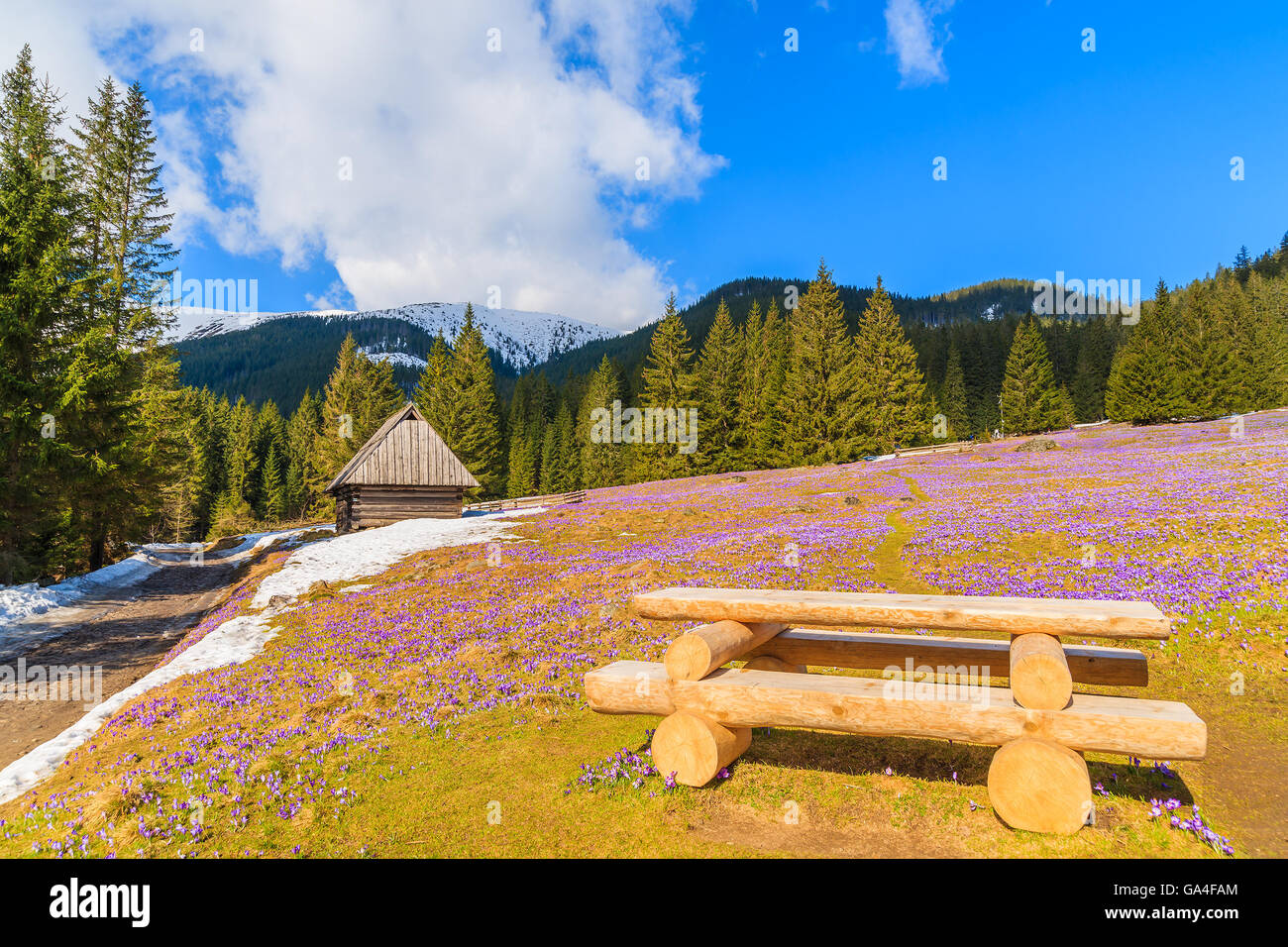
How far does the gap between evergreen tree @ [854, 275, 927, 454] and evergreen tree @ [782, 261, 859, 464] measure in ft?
13.6

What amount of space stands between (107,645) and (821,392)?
50.7 m

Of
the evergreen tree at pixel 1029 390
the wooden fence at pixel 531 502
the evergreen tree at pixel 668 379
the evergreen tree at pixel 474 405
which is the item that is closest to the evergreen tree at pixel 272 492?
the evergreen tree at pixel 474 405

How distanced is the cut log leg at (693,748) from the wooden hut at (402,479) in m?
29.7

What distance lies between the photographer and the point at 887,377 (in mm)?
59812

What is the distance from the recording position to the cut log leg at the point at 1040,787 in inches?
169

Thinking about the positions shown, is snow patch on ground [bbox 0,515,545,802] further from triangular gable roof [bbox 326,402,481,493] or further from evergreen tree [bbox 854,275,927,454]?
evergreen tree [bbox 854,275,927,454]

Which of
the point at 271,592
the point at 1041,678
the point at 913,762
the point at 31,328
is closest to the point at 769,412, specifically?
the point at 271,592

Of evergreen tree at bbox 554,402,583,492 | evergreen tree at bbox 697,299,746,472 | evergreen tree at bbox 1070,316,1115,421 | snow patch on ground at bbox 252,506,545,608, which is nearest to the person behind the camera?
snow patch on ground at bbox 252,506,545,608

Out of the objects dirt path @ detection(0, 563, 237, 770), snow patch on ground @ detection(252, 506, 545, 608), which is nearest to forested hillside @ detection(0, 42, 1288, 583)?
dirt path @ detection(0, 563, 237, 770)

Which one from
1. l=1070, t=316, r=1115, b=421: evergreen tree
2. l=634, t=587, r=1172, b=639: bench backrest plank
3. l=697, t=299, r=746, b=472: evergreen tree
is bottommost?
l=634, t=587, r=1172, b=639: bench backrest plank

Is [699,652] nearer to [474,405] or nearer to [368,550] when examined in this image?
[368,550]

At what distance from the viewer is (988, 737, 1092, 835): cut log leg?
4.29m

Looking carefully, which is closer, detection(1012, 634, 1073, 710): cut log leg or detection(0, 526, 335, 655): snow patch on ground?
detection(1012, 634, 1073, 710): cut log leg
